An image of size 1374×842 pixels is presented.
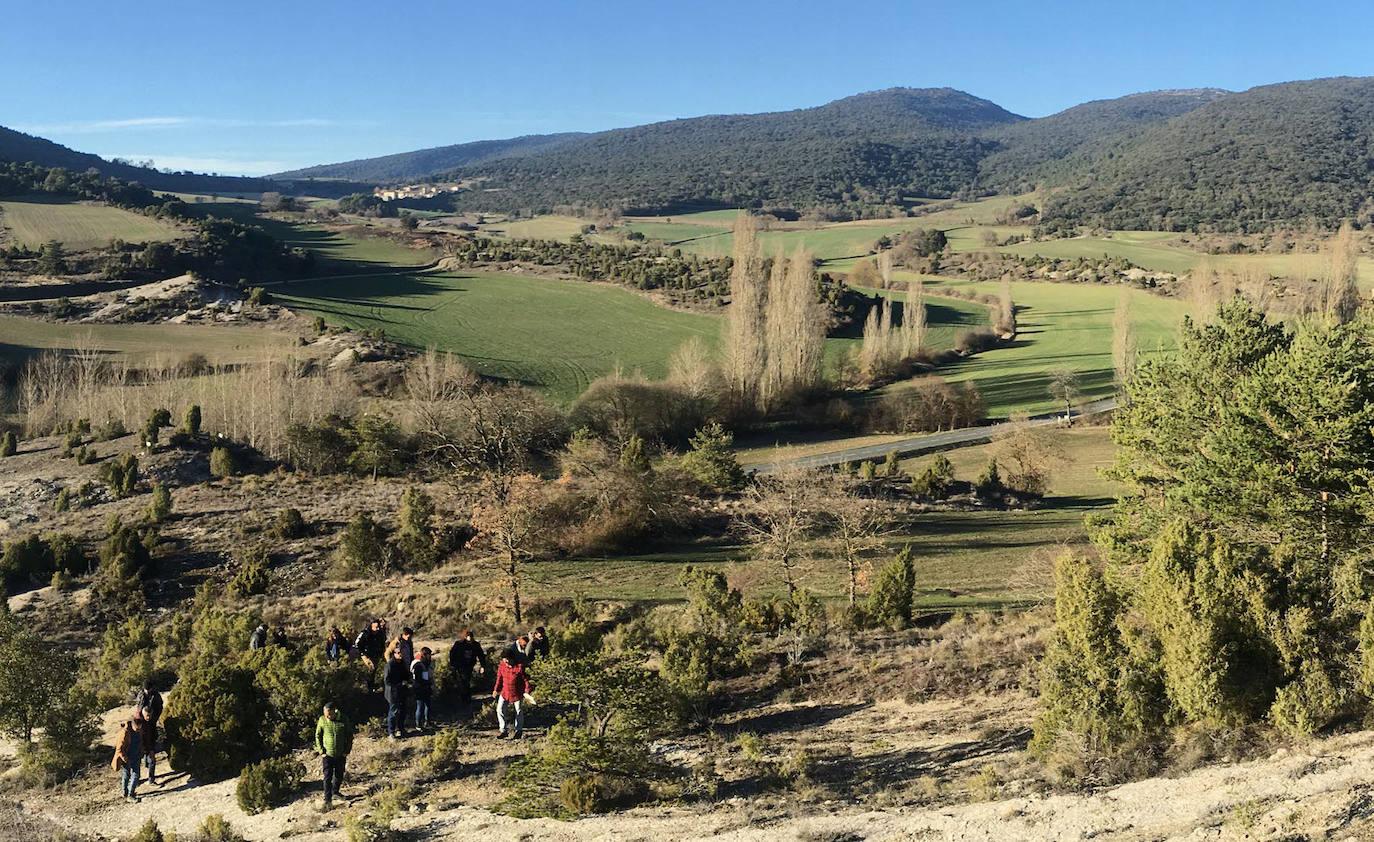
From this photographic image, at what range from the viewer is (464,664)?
50.6ft

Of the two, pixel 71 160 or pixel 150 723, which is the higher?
pixel 71 160

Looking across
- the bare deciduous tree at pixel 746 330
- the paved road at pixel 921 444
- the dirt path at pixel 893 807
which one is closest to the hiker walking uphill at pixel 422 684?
the dirt path at pixel 893 807

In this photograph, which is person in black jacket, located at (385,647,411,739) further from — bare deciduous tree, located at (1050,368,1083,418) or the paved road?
bare deciduous tree, located at (1050,368,1083,418)

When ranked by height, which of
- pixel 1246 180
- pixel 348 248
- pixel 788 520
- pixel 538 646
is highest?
pixel 1246 180

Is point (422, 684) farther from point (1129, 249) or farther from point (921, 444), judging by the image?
point (1129, 249)

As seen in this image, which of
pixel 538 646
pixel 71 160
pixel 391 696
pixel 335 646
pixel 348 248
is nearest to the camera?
pixel 391 696

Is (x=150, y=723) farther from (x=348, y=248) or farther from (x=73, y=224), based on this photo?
(x=348, y=248)

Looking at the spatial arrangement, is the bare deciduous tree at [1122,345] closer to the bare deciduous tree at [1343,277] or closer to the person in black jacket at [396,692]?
the bare deciduous tree at [1343,277]

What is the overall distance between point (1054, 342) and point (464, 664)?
8078 cm

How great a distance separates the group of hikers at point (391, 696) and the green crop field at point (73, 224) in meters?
93.7

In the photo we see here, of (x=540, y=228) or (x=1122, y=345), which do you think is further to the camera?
(x=540, y=228)

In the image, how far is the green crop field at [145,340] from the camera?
6538cm

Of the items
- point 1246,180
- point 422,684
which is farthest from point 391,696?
point 1246,180

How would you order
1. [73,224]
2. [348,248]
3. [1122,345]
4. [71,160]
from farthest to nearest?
1. [71,160]
2. [348,248]
3. [73,224]
4. [1122,345]
